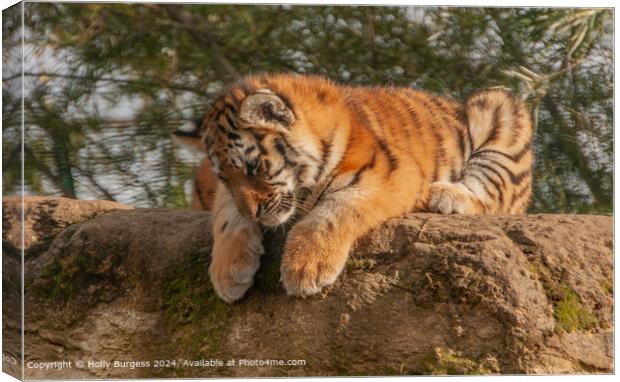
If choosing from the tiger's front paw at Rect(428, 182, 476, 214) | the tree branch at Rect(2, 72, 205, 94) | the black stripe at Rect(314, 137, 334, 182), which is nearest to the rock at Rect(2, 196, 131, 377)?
the tree branch at Rect(2, 72, 205, 94)

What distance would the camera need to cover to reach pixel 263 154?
4.07m

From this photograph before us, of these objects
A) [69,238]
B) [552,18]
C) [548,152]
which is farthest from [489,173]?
[69,238]

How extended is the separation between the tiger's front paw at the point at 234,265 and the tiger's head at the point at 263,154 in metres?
0.12

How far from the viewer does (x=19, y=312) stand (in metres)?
4.02

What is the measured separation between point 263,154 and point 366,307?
762 mm

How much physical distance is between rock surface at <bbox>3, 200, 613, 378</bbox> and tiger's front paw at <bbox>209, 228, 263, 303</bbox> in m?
0.06

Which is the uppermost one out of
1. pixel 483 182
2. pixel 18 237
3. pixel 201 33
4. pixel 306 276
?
pixel 201 33

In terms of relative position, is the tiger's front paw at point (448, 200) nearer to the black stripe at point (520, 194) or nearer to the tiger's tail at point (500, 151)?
the tiger's tail at point (500, 151)

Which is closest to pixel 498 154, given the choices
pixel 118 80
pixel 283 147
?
pixel 283 147

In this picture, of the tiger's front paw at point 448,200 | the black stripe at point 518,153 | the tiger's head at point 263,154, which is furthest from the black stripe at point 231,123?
the black stripe at point 518,153

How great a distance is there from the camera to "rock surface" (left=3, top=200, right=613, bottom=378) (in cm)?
395

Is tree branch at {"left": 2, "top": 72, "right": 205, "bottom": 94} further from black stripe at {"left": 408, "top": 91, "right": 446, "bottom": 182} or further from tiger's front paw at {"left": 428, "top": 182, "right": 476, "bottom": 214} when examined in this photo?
tiger's front paw at {"left": 428, "top": 182, "right": 476, "bottom": 214}

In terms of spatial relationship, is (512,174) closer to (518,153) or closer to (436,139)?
(518,153)

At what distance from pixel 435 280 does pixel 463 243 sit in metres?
0.21
